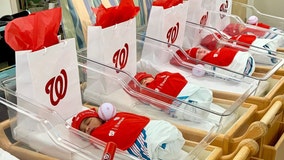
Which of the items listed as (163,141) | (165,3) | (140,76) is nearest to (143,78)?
(140,76)

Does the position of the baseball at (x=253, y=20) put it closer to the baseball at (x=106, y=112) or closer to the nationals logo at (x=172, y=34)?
the nationals logo at (x=172, y=34)

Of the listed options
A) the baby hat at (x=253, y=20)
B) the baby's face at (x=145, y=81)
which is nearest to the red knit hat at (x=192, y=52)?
the baby's face at (x=145, y=81)

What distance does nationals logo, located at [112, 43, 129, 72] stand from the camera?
1486 millimetres

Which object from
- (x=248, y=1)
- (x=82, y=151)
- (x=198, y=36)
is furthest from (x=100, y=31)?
(x=248, y=1)

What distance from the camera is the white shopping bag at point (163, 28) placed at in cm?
167

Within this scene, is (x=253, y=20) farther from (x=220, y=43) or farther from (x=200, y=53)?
(x=200, y=53)

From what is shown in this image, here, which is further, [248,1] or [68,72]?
[248,1]

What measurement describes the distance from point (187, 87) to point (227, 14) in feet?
2.84

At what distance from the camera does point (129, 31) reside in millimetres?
1516

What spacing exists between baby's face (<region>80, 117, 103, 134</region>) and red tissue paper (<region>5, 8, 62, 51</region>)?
0.25m

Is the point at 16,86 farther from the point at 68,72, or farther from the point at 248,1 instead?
the point at 248,1

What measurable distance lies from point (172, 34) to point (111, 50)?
0.41 meters

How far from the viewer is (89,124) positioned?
1230 millimetres

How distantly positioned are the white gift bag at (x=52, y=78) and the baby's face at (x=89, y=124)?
90 mm
